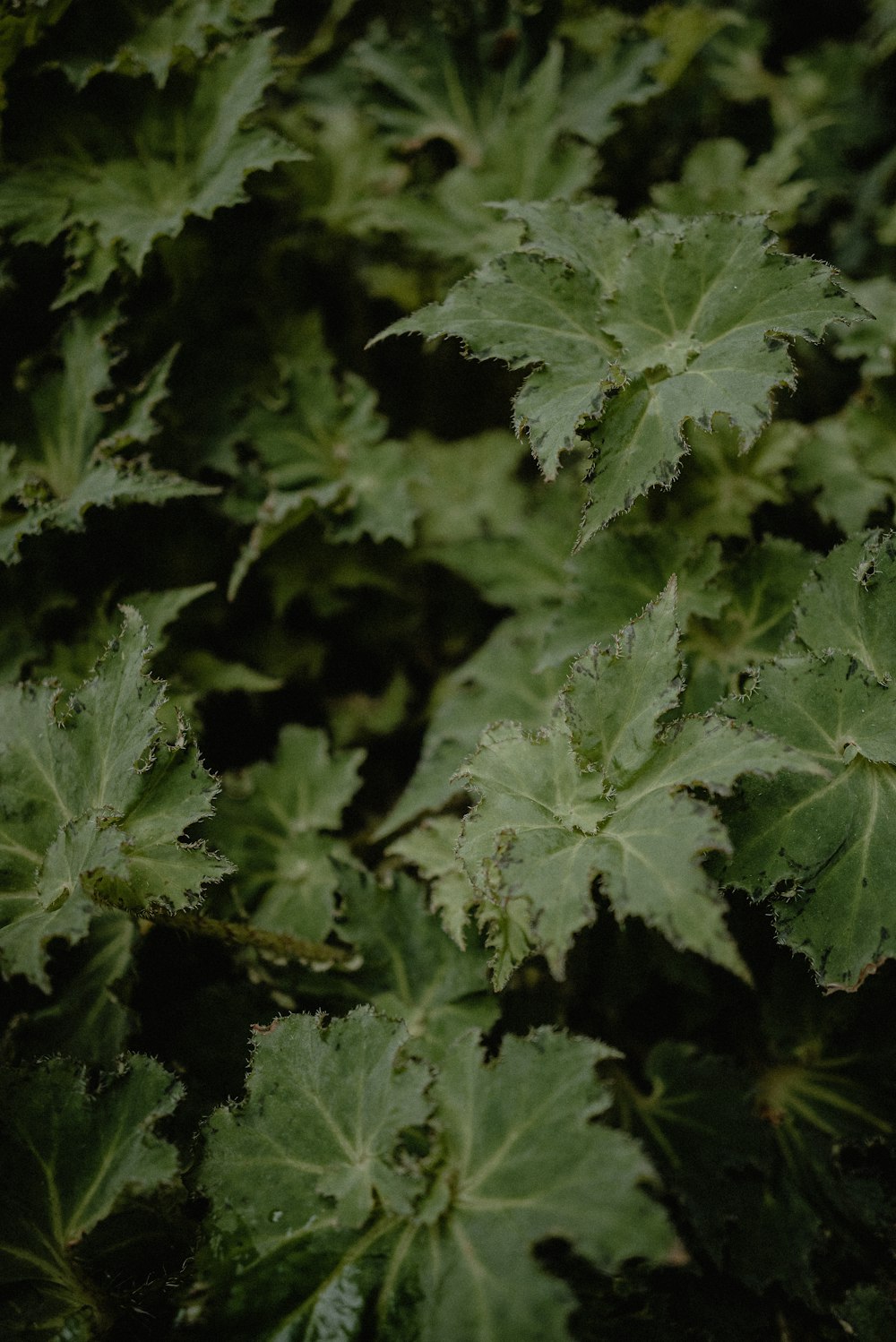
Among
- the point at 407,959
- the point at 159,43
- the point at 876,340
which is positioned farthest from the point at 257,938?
the point at 159,43

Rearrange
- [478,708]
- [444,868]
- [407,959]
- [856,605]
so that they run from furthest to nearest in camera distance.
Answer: [478,708], [407,959], [444,868], [856,605]

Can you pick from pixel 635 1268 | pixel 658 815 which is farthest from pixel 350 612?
pixel 635 1268

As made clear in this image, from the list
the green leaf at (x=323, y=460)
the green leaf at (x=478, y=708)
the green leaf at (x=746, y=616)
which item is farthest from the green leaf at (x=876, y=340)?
the green leaf at (x=323, y=460)

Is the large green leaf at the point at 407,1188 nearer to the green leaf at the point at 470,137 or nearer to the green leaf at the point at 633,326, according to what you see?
the green leaf at the point at 633,326

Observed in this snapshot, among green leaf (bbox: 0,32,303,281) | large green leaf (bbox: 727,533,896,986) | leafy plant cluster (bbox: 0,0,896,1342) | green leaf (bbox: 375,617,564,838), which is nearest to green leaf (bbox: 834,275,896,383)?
leafy plant cluster (bbox: 0,0,896,1342)

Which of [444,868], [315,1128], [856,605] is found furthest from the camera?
[444,868]

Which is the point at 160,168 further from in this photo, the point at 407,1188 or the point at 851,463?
the point at 407,1188
